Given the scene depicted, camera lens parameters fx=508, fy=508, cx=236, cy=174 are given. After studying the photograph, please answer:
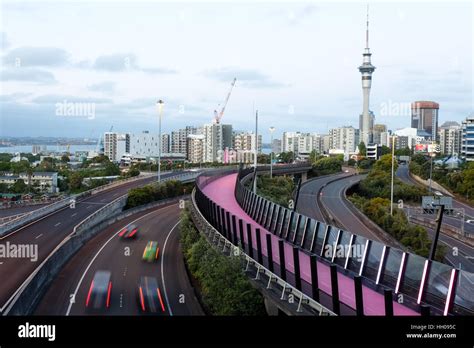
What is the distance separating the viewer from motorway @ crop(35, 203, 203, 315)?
14.8m

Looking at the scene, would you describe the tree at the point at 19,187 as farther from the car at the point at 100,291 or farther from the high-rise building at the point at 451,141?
the high-rise building at the point at 451,141

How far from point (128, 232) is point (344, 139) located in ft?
468

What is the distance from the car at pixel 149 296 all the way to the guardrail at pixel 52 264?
307 cm

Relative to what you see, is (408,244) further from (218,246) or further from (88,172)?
(88,172)

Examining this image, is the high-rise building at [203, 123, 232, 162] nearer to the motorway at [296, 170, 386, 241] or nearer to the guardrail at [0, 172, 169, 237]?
the motorway at [296, 170, 386, 241]

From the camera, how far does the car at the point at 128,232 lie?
2644 cm

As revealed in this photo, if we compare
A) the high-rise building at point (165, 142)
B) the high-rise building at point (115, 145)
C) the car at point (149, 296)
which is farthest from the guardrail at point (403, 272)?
the high-rise building at point (165, 142)

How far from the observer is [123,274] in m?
18.4

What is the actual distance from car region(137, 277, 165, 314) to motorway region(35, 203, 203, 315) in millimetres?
154

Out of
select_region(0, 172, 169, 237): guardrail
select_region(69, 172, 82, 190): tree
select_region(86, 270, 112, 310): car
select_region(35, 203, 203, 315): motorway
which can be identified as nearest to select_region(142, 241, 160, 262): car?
select_region(35, 203, 203, 315): motorway

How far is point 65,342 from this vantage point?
15.3 ft

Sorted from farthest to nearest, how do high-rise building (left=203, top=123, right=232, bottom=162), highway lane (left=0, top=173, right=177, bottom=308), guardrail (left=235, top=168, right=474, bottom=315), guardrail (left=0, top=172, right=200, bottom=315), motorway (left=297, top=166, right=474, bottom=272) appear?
high-rise building (left=203, top=123, right=232, bottom=162) < motorway (left=297, top=166, right=474, bottom=272) < highway lane (left=0, top=173, right=177, bottom=308) < guardrail (left=0, top=172, right=200, bottom=315) < guardrail (left=235, top=168, right=474, bottom=315)

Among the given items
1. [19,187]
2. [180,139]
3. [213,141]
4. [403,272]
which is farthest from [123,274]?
[180,139]

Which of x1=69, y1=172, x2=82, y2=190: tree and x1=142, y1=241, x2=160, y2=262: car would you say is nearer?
x1=142, y1=241, x2=160, y2=262: car
